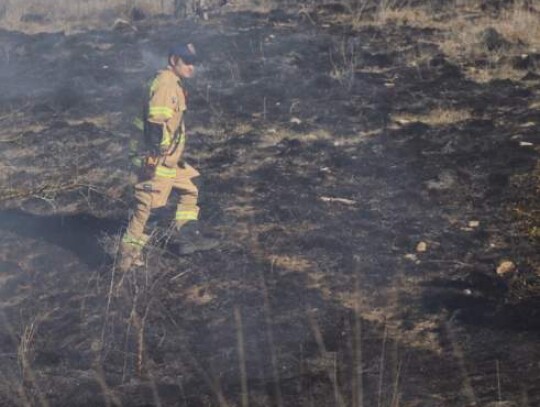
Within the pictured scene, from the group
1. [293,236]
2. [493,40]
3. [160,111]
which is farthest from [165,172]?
[493,40]

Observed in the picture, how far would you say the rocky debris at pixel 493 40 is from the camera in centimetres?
1029

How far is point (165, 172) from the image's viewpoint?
20.4 feet

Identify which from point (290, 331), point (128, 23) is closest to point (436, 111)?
point (290, 331)

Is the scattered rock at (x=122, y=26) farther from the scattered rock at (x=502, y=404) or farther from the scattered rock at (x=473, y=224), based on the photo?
the scattered rock at (x=502, y=404)

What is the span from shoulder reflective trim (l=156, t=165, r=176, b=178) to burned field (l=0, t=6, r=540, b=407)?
69 cm

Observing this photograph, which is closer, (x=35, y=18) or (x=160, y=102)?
(x=160, y=102)

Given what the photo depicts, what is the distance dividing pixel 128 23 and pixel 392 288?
8.82 metres

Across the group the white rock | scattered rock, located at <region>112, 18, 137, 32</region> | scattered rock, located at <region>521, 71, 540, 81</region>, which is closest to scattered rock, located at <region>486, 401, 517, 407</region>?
the white rock

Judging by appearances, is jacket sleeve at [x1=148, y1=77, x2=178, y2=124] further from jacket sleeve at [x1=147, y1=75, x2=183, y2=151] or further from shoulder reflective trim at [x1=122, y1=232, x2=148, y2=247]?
shoulder reflective trim at [x1=122, y1=232, x2=148, y2=247]

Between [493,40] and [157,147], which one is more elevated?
[493,40]

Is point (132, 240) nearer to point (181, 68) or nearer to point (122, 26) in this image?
point (181, 68)

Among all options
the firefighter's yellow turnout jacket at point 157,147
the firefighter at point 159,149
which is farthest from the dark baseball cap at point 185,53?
the firefighter's yellow turnout jacket at point 157,147

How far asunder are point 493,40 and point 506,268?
5.32 metres

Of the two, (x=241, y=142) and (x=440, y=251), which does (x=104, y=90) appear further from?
(x=440, y=251)
